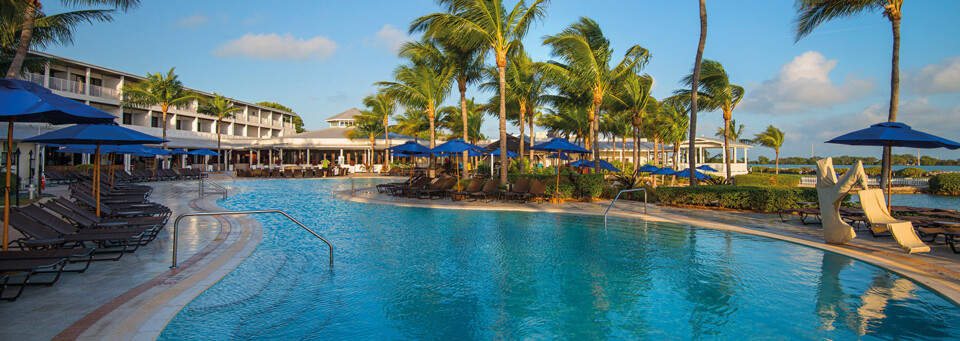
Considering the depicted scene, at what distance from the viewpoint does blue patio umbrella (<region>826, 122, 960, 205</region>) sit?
27.3 ft

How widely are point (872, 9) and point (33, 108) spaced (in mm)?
17182

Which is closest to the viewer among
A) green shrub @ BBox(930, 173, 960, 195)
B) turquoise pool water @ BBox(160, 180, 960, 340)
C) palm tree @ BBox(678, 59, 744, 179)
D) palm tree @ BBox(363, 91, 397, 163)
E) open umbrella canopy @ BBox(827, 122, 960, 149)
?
turquoise pool water @ BBox(160, 180, 960, 340)

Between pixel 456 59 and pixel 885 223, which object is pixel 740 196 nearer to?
pixel 885 223

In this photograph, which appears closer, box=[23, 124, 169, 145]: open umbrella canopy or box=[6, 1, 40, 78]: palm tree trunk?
box=[23, 124, 169, 145]: open umbrella canopy

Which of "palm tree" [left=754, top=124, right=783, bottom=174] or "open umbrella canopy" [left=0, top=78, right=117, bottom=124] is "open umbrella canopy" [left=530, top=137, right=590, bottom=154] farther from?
"palm tree" [left=754, top=124, right=783, bottom=174]

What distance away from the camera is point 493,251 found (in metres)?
7.64

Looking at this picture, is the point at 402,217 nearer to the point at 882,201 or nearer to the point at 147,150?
the point at 882,201

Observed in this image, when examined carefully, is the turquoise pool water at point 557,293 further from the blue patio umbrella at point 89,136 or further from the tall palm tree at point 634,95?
the tall palm tree at point 634,95

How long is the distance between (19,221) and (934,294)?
11.3 metres

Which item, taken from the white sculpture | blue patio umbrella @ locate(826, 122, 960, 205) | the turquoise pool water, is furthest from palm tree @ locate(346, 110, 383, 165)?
the white sculpture

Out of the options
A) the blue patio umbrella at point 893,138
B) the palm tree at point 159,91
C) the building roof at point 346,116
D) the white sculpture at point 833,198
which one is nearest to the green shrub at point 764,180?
the blue patio umbrella at point 893,138

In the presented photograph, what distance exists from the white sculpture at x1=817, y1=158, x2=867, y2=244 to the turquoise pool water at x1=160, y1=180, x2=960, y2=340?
71cm

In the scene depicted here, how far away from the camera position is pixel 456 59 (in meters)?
18.8

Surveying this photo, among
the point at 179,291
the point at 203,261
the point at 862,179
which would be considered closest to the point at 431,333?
the point at 179,291
